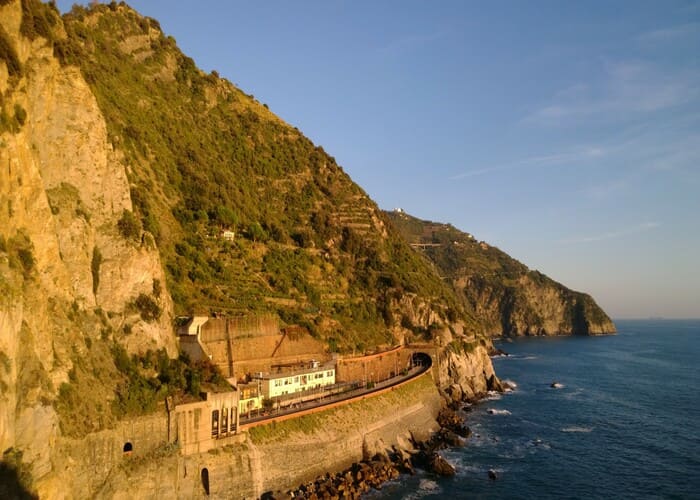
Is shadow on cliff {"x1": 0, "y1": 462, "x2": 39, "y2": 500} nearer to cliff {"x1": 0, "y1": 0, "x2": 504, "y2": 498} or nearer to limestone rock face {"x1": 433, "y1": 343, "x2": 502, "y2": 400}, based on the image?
cliff {"x1": 0, "y1": 0, "x2": 504, "y2": 498}

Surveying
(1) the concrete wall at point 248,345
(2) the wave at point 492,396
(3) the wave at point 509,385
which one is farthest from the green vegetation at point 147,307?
(3) the wave at point 509,385

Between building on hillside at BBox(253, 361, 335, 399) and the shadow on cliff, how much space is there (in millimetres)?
27783

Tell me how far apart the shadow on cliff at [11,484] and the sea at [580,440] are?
88.4ft

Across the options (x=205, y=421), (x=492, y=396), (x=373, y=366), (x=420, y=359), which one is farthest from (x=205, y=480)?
(x=492, y=396)

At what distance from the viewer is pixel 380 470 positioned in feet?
156

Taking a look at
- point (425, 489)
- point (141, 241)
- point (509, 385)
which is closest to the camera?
point (141, 241)

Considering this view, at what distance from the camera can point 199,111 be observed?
9900cm

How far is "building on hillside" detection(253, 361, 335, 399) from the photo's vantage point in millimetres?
51750

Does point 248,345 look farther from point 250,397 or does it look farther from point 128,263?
point 128,263

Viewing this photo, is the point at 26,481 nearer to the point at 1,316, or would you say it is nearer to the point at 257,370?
the point at 1,316

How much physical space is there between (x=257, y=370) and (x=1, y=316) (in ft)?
113

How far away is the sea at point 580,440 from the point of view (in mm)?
46094

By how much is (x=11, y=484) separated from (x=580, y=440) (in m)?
56.1

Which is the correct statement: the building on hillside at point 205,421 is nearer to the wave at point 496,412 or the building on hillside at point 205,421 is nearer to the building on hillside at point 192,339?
the building on hillside at point 192,339
